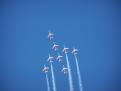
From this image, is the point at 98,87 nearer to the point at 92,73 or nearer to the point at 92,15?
the point at 92,73

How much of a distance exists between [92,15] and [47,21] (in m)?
1.59

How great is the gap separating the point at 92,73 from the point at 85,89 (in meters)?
0.57

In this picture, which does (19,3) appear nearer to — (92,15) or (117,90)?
(92,15)

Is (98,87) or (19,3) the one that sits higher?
(19,3)

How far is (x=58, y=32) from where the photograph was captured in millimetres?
8227

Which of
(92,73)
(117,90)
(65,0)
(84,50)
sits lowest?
(117,90)

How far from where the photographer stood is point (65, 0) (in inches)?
332

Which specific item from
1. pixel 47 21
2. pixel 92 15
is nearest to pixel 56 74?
pixel 47 21

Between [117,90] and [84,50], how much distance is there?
169 centimetres

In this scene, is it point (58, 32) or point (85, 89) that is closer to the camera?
point (85, 89)

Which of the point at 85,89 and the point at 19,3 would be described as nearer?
the point at 85,89

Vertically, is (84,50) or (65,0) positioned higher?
(65,0)

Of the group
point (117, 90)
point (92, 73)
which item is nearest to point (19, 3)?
point (92, 73)

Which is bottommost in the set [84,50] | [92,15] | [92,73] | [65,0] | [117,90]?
[117,90]
